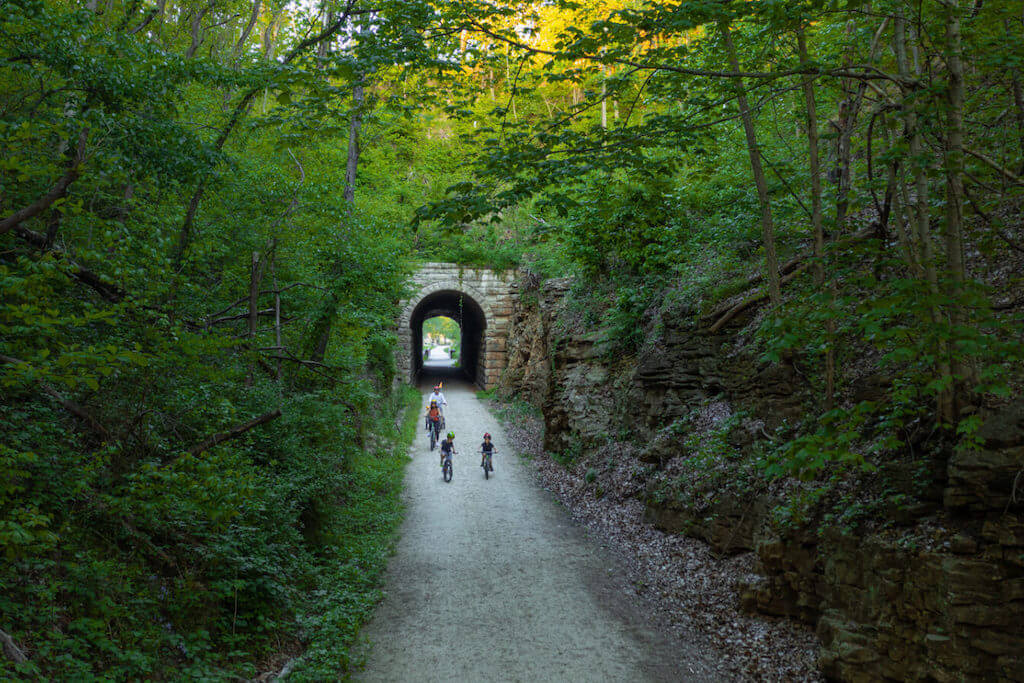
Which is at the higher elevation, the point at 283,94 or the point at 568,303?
the point at 283,94

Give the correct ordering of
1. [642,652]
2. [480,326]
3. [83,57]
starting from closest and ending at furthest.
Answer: [83,57] → [642,652] → [480,326]

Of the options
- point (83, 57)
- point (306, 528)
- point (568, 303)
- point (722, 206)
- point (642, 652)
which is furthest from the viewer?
point (568, 303)

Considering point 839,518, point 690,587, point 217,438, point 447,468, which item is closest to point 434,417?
point 447,468

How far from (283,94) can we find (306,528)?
19.5ft

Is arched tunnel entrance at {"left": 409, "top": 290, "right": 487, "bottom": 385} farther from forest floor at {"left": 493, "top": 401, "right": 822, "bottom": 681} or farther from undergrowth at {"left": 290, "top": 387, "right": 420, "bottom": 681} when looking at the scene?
forest floor at {"left": 493, "top": 401, "right": 822, "bottom": 681}

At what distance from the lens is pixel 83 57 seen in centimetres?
532

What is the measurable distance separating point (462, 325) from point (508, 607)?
1089 inches

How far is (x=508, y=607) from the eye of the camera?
291 inches

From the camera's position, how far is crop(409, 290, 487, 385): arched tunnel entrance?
27.1m

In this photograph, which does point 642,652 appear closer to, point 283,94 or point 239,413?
point 239,413

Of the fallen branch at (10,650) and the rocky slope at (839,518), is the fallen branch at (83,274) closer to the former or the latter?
the fallen branch at (10,650)

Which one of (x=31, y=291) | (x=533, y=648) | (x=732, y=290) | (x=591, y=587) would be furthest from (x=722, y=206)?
(x=31, y=291)

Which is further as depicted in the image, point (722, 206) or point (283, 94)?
point (722, 206)

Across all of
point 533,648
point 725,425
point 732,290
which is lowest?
point 533,648
